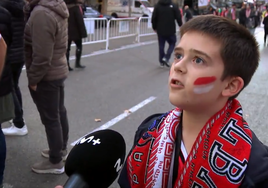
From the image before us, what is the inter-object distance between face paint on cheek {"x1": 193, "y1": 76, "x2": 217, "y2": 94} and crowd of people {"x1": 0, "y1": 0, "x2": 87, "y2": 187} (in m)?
1.87

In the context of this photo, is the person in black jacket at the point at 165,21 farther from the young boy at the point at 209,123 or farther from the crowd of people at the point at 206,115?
the young boy at the point at 209,123

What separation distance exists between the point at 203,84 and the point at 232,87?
0.12 meters

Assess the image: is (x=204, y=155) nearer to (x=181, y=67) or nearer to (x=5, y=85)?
(x=181, y=67)

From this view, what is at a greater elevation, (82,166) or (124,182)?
(82,166)

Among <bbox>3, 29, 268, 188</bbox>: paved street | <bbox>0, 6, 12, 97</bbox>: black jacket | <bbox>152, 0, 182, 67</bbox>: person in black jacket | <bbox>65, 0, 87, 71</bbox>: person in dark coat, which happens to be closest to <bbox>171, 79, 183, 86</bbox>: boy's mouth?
<bbox>0, 6, 12, 97</bbox>: black jacket

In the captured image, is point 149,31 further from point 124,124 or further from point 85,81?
point 124,124

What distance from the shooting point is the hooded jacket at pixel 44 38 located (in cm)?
275

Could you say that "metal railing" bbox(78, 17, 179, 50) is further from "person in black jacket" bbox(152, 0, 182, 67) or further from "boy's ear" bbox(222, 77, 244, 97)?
"boy's ear" bbox(222, 77, 244, 97)

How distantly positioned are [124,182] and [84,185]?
1.10 feet

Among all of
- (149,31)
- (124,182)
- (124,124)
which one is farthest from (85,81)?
(149,31)

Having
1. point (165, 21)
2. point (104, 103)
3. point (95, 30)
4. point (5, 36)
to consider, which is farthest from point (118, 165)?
point (95, 30)

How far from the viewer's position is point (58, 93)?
3.12 metres

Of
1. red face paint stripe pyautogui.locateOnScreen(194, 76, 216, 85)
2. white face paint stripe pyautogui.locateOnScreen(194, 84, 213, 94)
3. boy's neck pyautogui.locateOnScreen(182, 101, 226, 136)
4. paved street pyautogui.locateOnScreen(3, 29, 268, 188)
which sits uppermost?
red face paint stripe pyautogui.locateOnScreen(194, 76, 216, 85)

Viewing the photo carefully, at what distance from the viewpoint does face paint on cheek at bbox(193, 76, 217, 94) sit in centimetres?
117
